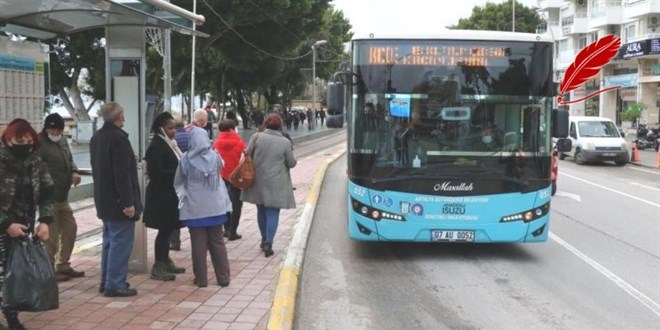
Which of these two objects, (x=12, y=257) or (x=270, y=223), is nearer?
(x=12, y=257)

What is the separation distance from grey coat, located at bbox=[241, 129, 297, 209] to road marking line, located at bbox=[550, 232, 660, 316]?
3.88 metres

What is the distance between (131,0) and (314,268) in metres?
4.10

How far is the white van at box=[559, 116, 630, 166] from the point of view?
993 inches

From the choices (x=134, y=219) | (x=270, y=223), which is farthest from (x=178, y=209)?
(x=270, y=223)

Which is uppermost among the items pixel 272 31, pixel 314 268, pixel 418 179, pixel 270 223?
pixel 272 31

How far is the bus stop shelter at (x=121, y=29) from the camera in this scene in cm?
567

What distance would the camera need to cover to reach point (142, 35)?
23.0 feet

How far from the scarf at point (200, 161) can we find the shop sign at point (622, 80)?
45896 millimetres

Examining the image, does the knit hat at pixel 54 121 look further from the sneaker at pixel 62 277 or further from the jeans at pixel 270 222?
the jeans at pixel 270 222

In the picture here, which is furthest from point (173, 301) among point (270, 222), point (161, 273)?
point (270, 222)

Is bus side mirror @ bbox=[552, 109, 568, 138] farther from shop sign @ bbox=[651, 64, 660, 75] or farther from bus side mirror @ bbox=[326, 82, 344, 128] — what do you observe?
shop sign @ bbox=[651, 64, 660, 75]

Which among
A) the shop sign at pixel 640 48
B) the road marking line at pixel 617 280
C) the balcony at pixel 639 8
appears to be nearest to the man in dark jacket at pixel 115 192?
the road marking line at pixel 617 280

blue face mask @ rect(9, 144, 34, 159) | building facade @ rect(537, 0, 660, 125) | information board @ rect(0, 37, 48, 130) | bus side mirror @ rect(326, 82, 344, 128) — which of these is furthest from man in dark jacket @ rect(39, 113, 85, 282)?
building facade @ rect(537, 0, 660, 125)

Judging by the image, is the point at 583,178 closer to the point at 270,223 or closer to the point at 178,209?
the point at 270,223
